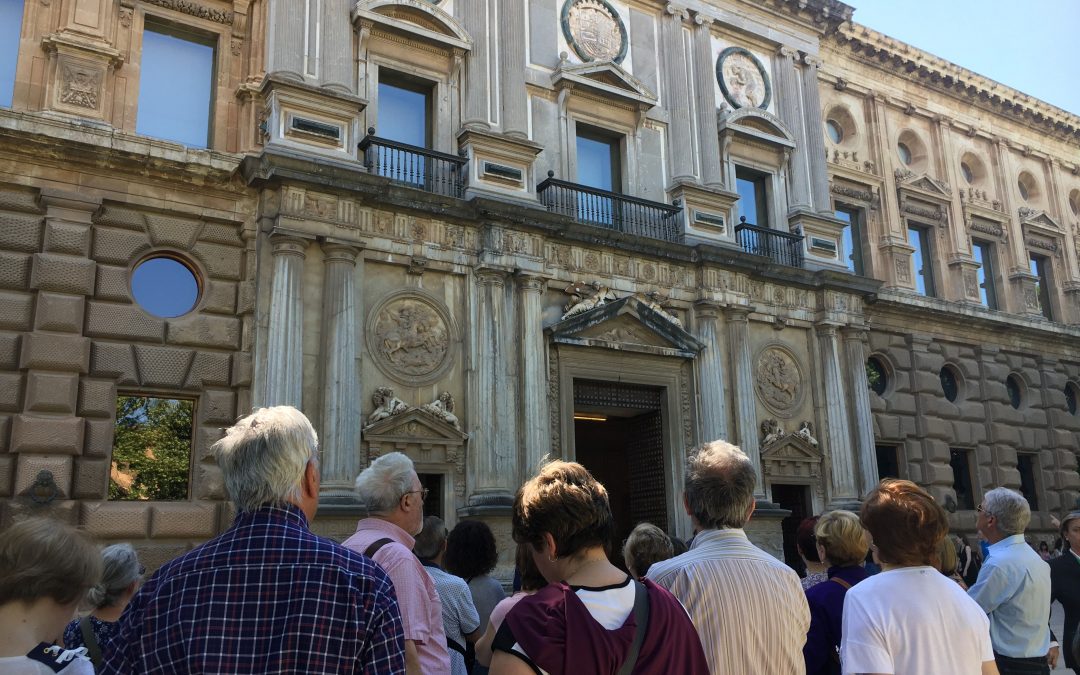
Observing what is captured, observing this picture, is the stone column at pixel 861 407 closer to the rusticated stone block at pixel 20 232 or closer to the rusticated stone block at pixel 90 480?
the rusticated stone block at pixel 90 480

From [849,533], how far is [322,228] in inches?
406

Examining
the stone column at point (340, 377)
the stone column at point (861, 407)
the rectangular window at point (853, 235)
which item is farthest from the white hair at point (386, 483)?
the rectangular window at point (853, 235)

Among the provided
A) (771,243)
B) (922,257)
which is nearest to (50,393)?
(771,243)

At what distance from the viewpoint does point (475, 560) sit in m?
5.96

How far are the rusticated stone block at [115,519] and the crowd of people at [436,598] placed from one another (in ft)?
25.0

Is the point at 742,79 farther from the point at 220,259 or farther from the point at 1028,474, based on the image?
the point at 1028,474

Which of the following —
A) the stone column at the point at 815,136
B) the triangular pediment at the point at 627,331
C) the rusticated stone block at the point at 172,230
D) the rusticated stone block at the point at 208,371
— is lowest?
the rusticated stone block at the point at 208,371

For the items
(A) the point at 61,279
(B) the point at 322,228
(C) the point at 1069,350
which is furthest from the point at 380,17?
(C) the point at 1069,350

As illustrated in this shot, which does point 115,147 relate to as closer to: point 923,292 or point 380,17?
point 380,17

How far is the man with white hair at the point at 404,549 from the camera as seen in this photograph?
165 inches

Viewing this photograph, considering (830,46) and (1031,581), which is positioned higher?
(830,46)

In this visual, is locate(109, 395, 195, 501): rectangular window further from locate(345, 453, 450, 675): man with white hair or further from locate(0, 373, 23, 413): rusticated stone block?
locate(345, 453, 450, 675): man with white hair

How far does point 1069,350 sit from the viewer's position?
26109 mm

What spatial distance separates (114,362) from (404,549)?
31.1ft
